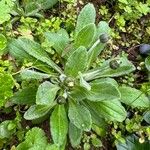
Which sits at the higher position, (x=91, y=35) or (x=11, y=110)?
(x=91, y=35)

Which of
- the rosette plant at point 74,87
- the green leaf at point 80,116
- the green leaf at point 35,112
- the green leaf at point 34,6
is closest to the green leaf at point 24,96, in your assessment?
the rosette plant at point 74,87

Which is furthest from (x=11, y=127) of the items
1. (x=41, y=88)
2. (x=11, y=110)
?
(x=41, y=88)

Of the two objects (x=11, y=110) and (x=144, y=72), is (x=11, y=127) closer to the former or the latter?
(x=11, y=110)

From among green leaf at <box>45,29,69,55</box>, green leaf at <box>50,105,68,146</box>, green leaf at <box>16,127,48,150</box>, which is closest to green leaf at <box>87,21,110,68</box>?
green leaf at <box>45,29,69,55</box>

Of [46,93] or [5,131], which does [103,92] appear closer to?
[46,93]


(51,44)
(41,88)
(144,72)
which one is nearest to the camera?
(41,88)

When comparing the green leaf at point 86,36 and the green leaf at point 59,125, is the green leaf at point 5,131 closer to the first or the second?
the green leaf at point 59,125

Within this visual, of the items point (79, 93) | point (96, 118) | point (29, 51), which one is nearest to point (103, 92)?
point (79, 93)
